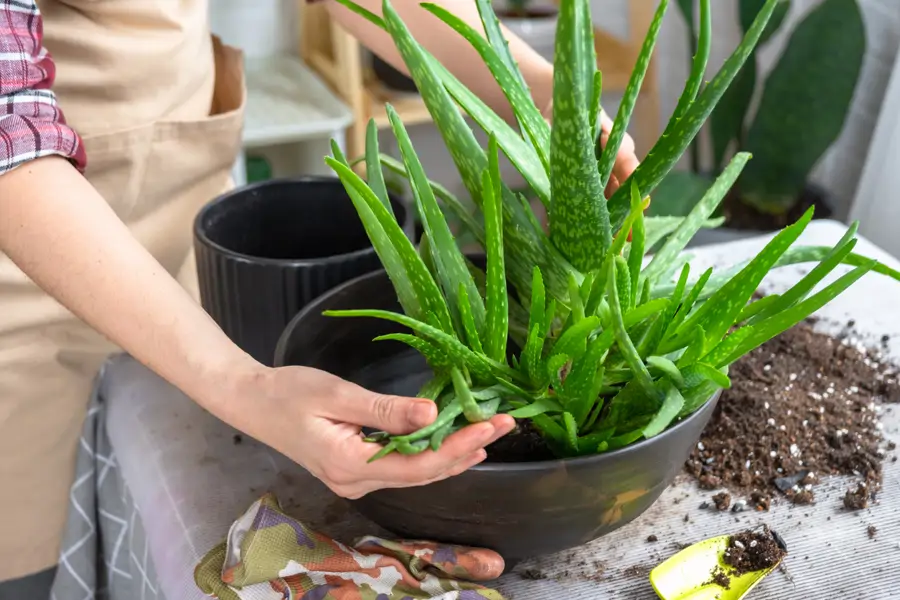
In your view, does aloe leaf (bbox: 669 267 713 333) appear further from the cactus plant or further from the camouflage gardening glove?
the cactus plant

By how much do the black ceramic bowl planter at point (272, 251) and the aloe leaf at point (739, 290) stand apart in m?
0.22

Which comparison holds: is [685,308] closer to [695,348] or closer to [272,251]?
[695,348]

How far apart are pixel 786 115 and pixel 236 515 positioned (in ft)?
3.15

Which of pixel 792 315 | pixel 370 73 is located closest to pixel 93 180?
pixel 792 315

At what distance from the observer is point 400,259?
0.41 m

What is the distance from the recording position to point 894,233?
0.98 m

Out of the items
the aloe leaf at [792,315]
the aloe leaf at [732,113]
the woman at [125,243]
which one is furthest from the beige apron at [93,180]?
the aloe leaf at [732,113]

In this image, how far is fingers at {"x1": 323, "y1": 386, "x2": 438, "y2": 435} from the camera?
0.35 metres

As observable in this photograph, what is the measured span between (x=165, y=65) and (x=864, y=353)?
0.55 metres

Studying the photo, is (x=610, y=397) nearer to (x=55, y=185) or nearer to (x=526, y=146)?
(x=526, y=146)

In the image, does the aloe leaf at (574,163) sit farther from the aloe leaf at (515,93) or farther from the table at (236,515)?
the table at (236,515)

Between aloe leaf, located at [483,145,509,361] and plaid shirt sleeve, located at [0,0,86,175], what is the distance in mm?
243

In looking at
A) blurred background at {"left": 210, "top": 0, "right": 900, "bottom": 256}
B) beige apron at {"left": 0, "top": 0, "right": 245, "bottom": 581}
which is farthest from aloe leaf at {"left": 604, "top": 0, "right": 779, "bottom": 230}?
blurred background at {"left": 210, "top": 0, "right": 900, "bottom": 256}

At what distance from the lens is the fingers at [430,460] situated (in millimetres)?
341
